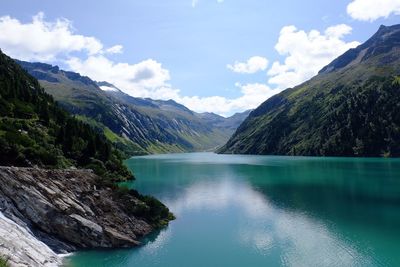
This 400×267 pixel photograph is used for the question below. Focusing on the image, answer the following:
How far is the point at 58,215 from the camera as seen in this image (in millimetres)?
53969

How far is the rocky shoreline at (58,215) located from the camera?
50688mm

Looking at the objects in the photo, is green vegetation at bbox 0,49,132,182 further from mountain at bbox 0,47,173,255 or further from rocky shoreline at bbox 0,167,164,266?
rocky shoreline at bbox 0,167,164,266

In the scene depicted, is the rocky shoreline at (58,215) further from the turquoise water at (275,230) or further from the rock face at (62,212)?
the turquoise water at (275,230)

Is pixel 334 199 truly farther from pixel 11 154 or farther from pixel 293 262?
pixel 11 154

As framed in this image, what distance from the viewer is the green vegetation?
233ft

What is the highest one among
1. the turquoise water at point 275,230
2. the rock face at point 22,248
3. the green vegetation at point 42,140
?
the green vegetation at point 42,140

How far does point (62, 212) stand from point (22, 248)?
1272 centimetres

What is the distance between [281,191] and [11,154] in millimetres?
69866

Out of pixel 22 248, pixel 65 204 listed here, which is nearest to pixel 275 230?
pixel 65 204

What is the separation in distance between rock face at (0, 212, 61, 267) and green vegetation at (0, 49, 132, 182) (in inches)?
873

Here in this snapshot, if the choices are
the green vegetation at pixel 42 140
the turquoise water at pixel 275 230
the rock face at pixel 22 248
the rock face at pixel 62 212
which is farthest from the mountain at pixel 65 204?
the turquoise water at pixel 275 230

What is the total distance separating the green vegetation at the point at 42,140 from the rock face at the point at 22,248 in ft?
72.8

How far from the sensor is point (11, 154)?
6750cm

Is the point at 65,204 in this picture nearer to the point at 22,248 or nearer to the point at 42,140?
the point at 22,248
